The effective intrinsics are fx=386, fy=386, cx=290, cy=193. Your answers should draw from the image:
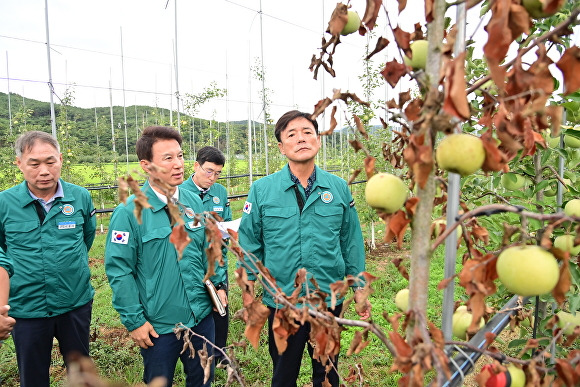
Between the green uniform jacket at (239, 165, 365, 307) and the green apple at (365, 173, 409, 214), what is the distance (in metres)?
1.42

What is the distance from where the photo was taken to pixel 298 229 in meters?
2.19

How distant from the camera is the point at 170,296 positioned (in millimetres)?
2045

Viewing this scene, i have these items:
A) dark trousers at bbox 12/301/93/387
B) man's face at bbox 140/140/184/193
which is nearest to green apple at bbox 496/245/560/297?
man's face at bbox 140/140/184/193

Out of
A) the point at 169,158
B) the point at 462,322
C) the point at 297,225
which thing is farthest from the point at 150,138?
the point at 462,322

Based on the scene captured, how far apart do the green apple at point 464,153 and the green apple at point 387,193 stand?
0.40 ft

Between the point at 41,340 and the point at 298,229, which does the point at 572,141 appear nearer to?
the point at 298,229

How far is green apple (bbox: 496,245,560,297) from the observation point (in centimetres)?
68

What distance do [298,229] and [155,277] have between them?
81 cm

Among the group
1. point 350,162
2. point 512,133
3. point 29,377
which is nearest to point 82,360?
point 512,133

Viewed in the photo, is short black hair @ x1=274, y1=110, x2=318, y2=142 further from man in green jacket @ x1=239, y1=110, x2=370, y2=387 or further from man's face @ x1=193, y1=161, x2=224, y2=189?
man's face @ x1=193, y1=161, x2=224, y2=189

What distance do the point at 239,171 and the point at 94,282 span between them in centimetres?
1257

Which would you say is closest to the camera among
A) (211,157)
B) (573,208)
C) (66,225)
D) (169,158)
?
(573,208)

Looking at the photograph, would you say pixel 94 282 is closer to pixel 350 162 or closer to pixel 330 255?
pixel 330 255

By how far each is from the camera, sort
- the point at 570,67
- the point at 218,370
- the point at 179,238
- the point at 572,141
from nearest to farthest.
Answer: the point at 570,67 → the point at 179,238 → the point at 572,141 → the point at 218,370
